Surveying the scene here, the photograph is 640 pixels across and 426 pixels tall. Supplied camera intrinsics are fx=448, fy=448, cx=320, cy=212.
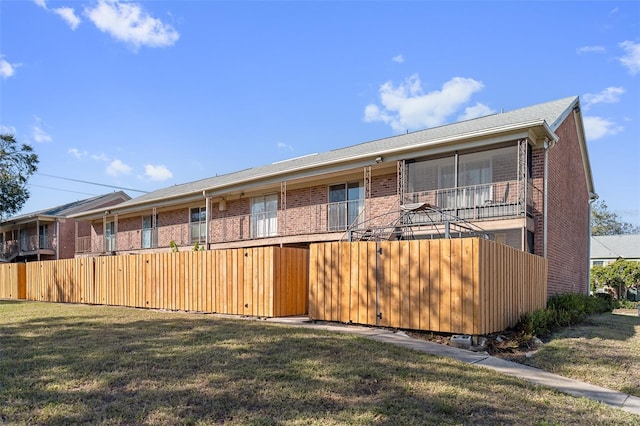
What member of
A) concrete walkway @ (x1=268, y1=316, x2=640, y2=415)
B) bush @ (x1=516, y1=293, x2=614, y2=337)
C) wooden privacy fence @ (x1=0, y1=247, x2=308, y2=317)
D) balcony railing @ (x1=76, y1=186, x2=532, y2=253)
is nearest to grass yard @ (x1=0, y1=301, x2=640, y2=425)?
concrete walkway @ (x1=268, y1=316, x2=640, y2=415)

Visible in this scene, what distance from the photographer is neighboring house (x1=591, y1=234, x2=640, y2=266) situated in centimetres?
3375

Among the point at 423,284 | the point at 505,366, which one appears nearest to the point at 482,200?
the point at 423,284

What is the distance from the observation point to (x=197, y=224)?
72.4 ft

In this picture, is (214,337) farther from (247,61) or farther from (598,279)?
(598,279)

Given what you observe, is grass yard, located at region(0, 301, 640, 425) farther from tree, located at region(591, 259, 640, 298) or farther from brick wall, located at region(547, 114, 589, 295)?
tree, located at region(591, 259, 640, 298)

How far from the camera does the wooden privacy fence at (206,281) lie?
10406 mm

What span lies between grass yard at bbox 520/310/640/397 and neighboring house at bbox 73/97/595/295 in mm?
2814

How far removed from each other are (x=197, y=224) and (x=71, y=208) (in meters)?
16.6

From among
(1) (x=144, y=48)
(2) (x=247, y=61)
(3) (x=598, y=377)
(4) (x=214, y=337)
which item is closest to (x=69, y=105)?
(1) (x=144, y=48)

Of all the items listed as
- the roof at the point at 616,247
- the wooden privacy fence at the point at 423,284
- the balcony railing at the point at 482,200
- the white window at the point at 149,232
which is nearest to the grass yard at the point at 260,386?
the wooden privacy fence at the point at 423,284

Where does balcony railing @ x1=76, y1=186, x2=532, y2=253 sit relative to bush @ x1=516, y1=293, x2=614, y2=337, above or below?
above

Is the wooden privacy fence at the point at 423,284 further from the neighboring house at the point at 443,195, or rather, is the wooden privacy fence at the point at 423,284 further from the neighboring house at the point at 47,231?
the neighboring house at the point at 47,231

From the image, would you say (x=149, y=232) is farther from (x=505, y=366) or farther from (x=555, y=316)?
(x=505, y=366)

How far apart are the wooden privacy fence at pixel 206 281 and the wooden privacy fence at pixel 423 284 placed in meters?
1.08
